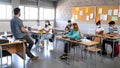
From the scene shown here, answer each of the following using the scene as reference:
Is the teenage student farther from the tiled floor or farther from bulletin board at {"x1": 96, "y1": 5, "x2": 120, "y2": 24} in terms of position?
bulletin board at {"x1": 96, "y1": 5, "x2": 120, "y2": 24}

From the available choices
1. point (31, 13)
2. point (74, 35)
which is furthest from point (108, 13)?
point (31, 13)

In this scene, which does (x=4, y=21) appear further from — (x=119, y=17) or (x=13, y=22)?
(x=119, y=17)

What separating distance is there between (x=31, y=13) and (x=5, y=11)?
1.79 m

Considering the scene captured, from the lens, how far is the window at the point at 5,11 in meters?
9.00

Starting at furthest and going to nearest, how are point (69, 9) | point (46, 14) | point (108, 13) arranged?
point (46, 14), point (69, 9), point (108, 13)

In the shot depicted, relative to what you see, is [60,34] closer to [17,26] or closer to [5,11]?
[17,26]

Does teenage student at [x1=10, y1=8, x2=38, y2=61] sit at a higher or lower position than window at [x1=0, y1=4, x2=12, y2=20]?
lower

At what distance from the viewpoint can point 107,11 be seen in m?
7.80

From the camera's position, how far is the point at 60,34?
21.9ft

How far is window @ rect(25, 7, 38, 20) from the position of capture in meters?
10.1

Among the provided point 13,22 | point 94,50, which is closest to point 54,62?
point 94,50

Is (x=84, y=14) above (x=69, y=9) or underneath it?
underneath

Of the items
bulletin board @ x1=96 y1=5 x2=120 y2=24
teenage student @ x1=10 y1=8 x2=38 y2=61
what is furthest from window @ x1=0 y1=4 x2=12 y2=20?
bulletin board @ x1=96 y1=5 x2=120 y2=24

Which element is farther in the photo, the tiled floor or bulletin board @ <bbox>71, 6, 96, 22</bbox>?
bulletin board @ <bbox>71, 6, 96, 22</bbox>
